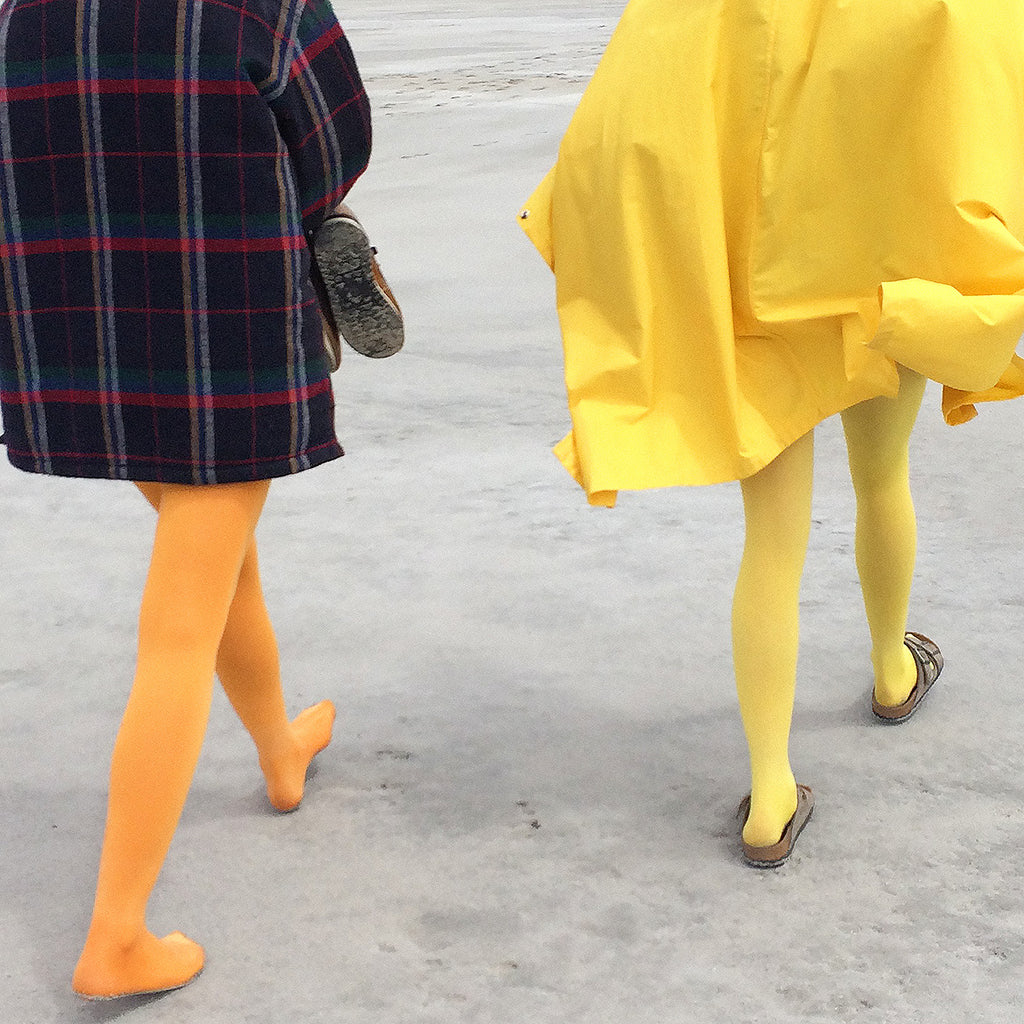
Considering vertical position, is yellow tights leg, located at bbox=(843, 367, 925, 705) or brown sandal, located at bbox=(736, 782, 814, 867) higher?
yellow tights leg, located at bbox=(843, 367, 925, 705)

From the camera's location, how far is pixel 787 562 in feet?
7.17

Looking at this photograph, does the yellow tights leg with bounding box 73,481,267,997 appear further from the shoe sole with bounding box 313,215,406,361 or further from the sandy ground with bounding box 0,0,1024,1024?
the shoe sole with bounding box 313,215,406,361

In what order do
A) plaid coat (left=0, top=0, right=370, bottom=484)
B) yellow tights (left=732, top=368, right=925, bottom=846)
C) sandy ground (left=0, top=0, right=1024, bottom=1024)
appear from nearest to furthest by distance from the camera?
plaid coat (left=0, top=0, right=370, bottom=484) < sandy ground (left=0, top=0, right=1024, bottom=1024) < yellow tights (left=732, top=368, right=925, bottom=846)

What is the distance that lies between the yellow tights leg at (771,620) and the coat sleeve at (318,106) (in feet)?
2.46

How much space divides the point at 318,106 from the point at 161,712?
834 mm

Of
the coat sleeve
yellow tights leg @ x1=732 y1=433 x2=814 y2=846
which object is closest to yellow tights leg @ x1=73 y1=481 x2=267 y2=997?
the coat sleeve

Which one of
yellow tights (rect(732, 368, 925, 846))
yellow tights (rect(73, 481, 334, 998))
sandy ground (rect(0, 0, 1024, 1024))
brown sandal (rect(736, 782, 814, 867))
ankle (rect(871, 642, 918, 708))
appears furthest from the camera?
ankle (rect(871, 642, 918, 708))

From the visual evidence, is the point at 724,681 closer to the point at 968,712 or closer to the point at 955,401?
the point at 968,712

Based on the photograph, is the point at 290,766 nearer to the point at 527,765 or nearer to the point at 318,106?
the point at 527,765

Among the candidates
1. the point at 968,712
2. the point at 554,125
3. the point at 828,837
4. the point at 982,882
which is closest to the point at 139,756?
the point at 828,837

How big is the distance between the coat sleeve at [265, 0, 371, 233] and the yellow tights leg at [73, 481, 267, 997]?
16.2 inches

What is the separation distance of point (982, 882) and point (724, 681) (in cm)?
77

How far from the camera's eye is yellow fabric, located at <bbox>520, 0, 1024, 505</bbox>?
6.05ft

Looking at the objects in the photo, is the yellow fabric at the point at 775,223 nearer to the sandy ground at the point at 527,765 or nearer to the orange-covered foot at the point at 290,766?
the sandy ground at the point at 527,765
